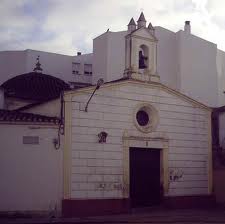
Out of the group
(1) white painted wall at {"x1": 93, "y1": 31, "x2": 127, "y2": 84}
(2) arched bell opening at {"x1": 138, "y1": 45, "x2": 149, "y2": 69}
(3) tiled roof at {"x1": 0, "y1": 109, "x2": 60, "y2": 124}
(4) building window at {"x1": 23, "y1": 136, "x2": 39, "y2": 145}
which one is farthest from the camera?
(1) white painted wall at {"x1": 93, "y1": 31, "x2": 127, "y2": 84}

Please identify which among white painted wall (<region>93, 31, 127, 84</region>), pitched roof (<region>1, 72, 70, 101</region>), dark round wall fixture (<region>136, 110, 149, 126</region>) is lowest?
dark round wall fixture (<region>136, 110, 149, 126</region>)

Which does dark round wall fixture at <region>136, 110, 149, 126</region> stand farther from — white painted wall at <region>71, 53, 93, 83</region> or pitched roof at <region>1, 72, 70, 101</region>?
white painted wall at <region>71, 53, 93, 83</region>

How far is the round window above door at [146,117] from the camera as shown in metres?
22.6

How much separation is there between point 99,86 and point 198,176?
24.3 feet

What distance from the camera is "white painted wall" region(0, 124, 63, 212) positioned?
19.2 m

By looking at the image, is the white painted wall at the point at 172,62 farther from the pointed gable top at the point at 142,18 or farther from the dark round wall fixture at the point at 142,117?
the dark round wall fixture at the point at 142,117

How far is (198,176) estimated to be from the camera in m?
24.0

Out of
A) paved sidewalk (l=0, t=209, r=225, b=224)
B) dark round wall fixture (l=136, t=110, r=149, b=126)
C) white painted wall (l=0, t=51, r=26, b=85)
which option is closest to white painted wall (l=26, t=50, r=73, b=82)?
white painted wall (l=0, t=51, r=26, b=85)

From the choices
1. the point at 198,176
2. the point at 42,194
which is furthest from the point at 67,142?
the point at 198,176

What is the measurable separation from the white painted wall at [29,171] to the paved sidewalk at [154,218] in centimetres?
98

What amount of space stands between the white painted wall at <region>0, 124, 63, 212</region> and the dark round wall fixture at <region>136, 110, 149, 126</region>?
4.83 m

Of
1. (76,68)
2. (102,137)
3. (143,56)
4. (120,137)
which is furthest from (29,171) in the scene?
(76,68)


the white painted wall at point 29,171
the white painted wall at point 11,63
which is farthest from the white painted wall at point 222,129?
the white painted wall at point 11,63

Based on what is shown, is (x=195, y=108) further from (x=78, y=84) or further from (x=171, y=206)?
(x=78, y=84)
